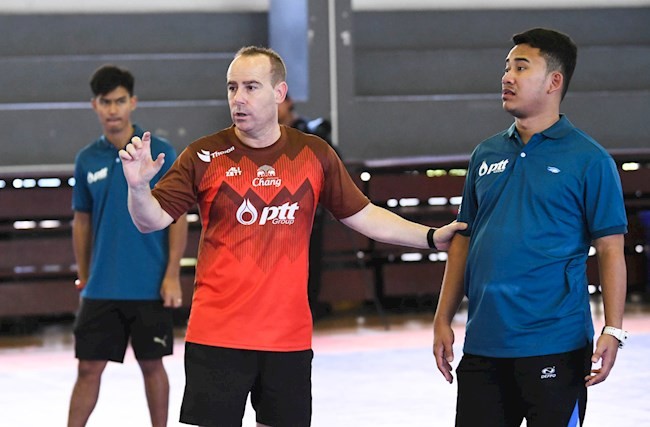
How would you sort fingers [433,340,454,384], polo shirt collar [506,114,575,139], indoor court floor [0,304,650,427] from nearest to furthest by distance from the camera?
polo shirt collar [506,114,575,139] < fingers [433,340,454,384] < indoor court floor [0,304,650,427]

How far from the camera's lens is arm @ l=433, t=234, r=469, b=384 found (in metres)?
4.08

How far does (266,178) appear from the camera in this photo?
4.09 metres

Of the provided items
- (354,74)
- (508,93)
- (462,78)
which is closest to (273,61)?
(508,93)

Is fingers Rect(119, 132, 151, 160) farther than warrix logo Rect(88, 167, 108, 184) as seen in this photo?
No

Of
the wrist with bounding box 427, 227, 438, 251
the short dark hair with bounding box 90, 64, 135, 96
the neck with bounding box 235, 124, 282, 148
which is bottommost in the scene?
the wrist with bounding box 427, 227, 438, 251

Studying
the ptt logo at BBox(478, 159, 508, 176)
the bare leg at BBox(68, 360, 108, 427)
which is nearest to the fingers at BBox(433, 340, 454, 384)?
the ptt logo at BBox(478, 159, 508, 176)

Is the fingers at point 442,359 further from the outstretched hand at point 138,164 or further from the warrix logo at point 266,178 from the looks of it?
the outstretched hand at point 138,164

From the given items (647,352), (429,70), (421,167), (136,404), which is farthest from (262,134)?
(429,70)

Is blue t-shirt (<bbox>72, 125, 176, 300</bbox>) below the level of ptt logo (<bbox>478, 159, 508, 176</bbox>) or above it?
below

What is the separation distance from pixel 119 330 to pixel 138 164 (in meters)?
2.11

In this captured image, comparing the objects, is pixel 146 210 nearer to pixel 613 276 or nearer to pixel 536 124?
pixel 536 124

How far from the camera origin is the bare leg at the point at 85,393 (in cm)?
564

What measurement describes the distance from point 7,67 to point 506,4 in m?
5.85

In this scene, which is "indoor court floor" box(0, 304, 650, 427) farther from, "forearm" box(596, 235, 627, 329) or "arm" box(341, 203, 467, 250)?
"forearm" box(596, 235, 627, 329)
